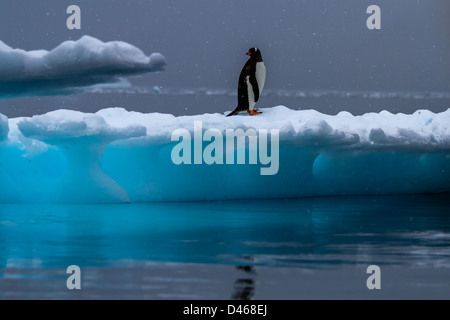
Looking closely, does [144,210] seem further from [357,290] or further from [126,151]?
[357,290]

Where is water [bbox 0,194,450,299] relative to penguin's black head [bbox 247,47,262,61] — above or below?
below

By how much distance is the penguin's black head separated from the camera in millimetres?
13562

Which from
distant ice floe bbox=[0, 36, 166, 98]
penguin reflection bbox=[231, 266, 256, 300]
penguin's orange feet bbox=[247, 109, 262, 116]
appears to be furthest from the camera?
penguin's orange feet bbox=[247, 109, 262, 116]

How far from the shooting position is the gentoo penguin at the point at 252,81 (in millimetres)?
13562

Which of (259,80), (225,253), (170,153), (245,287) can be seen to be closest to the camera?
(245,287)

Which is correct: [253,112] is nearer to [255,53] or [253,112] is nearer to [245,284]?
[255,53]

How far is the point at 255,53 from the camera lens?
1360cm

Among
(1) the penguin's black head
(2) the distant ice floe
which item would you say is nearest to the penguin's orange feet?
(1) the penguin's black head

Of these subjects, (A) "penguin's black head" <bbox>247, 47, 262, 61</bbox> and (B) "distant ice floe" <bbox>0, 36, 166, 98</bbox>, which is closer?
(B) "distant ice floe" <bbox>0, 36, 166, 98</bbox>

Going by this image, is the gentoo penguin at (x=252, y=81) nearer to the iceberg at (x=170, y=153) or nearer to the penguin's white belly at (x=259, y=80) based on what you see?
the penguin's white belly at (x=259, y=80)

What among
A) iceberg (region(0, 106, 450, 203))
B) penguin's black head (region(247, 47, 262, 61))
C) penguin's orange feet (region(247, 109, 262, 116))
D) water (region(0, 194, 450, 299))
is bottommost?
water (region(0, 194, 450, 299))

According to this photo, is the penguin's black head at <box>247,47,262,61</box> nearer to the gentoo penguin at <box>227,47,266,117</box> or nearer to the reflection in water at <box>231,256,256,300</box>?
the gentoo penguin at <box>227,47,266,117</box>

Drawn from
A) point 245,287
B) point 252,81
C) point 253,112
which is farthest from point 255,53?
point 245,287

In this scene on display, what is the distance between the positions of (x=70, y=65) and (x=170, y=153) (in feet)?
6.67
